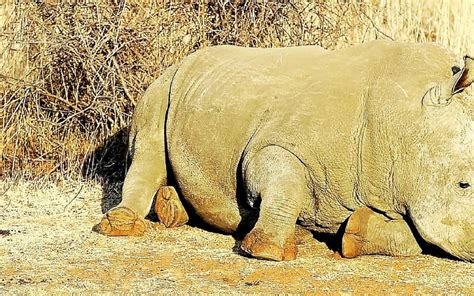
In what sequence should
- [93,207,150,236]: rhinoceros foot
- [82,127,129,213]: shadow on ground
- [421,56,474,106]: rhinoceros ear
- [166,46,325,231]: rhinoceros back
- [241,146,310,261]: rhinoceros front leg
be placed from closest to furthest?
[421,56,474,106]: rhinoceros ear → [241,146,310,261]: rhinoceros front leg → [166,46,325,231]: rhinoceros back → [93,207,150,236]: rhinoceros foot → [82,127,129,213]: shadow on ground

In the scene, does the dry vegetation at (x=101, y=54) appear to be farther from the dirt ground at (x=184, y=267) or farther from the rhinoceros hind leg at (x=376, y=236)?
the rhinoceros hind leg at (x=376, y=236)

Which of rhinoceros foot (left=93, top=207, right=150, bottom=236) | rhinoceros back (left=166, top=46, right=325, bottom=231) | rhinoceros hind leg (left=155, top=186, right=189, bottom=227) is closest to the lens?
rhinoceros back (left=166, top=46, right=325, bottom=231)

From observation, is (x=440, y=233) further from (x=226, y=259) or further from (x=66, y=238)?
(x=66, y=238)

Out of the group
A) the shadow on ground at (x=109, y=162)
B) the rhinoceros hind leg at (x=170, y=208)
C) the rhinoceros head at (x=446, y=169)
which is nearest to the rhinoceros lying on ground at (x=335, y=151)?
the rhinoceros head at (x=446, y=169)

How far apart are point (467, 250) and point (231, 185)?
1578 millimetres

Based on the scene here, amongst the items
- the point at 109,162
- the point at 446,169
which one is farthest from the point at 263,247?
the point at 109,162

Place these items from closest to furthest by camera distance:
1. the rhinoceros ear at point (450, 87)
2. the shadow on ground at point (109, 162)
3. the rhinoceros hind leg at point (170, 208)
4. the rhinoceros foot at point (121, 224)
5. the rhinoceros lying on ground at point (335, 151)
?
the rhinoceros ear at point (450, 87), the rhinoceros lying on ground at point (335, 151), the rhinoceros foot at point (121, 224), the rhinoceros hind leg at point (170, 208), the shadow on ground at point (109, 162)

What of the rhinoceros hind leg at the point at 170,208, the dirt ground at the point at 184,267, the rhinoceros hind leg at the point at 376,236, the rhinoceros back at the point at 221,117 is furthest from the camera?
the rhinoceros hind leg at the point at 170,208

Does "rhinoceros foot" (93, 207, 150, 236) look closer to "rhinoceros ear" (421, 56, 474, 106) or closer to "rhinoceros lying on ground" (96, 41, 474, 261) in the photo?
"rhinoceros lying on ground" (96, 41, 474, 261)

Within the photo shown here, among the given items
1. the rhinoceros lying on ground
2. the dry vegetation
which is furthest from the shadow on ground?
the rhinoceros lying on ground

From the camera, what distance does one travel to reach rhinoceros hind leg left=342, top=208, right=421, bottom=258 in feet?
18.0

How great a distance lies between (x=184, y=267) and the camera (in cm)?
545

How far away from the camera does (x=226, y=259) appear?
5598 mm

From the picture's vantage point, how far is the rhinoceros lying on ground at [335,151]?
5254mm
